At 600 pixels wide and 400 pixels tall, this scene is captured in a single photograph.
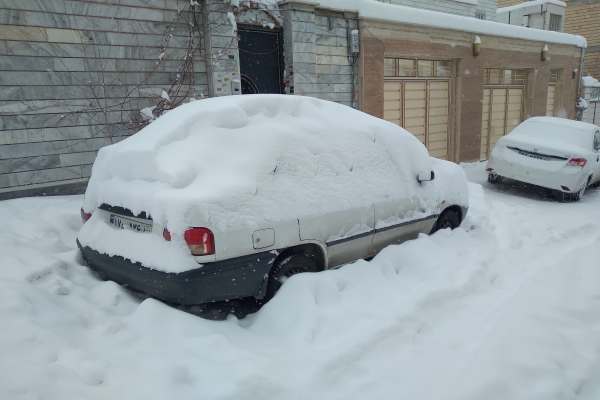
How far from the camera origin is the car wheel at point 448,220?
17.8 ft

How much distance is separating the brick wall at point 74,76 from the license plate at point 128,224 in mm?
3585

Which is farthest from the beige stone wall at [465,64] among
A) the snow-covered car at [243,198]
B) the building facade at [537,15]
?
the snow-covered car at [243,198]

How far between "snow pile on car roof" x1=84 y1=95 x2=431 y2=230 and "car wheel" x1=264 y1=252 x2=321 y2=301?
415 mm

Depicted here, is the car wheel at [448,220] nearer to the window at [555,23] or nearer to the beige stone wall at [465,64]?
the beige stone wall at [465,64]

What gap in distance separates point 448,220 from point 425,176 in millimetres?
963

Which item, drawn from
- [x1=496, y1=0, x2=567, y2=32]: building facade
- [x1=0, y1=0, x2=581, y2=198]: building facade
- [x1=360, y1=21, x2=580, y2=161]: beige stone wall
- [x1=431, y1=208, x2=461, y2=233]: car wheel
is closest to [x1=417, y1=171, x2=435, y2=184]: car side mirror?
[x1=431, y1=208, x2=461, y2=233]: car wheel

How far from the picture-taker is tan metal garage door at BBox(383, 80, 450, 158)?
1140cm

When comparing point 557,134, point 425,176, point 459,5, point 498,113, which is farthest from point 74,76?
point 459,5

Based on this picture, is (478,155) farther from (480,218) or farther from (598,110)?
(598,110)

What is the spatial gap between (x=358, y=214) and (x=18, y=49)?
17.6 feet

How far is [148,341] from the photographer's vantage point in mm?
3039

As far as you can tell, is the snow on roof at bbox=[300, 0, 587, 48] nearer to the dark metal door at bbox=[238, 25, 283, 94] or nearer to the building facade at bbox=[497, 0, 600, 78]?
the dark metal door at bbox=[238, 25, 283, 94]

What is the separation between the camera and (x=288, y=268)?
12.3ft

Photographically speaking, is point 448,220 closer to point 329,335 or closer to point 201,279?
point 329,335
